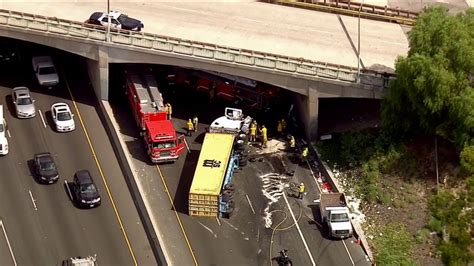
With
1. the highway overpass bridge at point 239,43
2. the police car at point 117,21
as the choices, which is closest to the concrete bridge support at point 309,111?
the highway overpass bridge at point 239,43

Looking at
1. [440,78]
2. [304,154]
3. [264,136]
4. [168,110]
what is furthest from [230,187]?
[440,78]

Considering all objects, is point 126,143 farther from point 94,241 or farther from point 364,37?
point 364,37

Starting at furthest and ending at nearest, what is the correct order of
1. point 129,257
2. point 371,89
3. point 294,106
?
point 294,106
point 371,89
point 129,257

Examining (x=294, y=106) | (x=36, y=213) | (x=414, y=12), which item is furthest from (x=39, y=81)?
(x=414, y=12)

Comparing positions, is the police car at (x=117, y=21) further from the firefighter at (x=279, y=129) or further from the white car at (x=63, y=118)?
the firefighter at (x=279, y=129)

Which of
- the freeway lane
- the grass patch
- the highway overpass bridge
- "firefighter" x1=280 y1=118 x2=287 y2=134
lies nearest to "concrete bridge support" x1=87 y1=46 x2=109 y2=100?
the highway overpass bridge

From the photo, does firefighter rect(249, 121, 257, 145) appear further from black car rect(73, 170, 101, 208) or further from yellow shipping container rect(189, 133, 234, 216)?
black car rect(73, 170, 101, 208)
